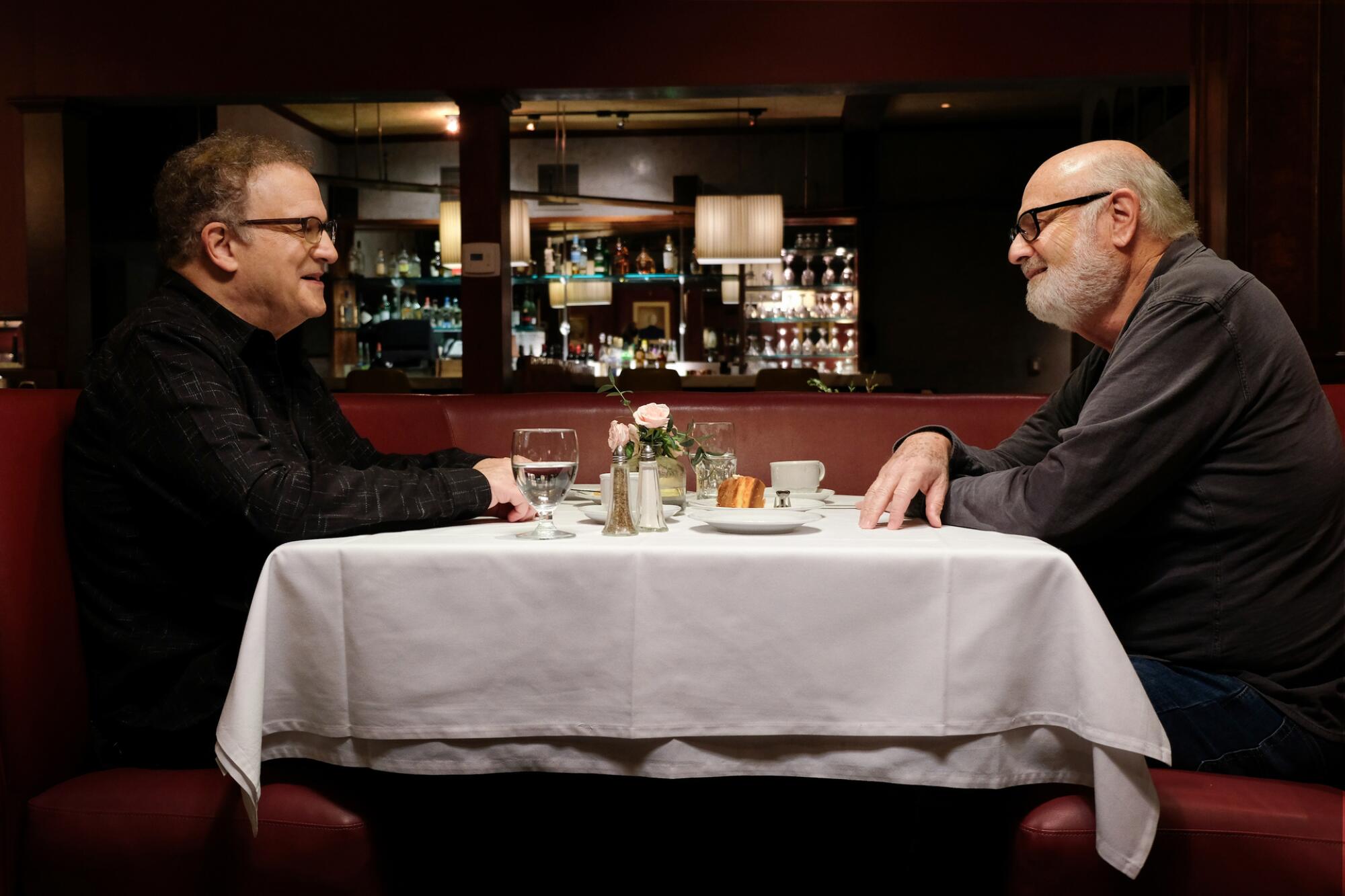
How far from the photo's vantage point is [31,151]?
663cm

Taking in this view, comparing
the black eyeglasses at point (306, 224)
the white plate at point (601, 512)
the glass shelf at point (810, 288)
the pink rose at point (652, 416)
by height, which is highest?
the glass shelf at point (810, 288)

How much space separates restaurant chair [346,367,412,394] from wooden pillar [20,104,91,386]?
179 cm

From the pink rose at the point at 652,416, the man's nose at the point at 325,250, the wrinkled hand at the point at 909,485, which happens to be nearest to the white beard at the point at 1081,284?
the wrinkled hand at the point at 909,485

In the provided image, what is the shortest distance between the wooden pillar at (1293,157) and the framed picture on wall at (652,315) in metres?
6.39

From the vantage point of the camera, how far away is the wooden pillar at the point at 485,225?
6.39 m

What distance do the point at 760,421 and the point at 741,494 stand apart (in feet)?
4.00

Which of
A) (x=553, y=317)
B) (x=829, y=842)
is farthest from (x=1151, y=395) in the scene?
(x=553, y=317)

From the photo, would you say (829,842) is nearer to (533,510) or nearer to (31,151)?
(533,510)

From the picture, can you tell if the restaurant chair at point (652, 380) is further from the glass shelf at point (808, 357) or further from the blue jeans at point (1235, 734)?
the blue jeans at point (1235, 734)

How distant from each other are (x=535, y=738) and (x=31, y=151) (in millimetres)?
7036

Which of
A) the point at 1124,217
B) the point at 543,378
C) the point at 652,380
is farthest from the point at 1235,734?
the point at 543,378

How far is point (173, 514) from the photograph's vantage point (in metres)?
1.51

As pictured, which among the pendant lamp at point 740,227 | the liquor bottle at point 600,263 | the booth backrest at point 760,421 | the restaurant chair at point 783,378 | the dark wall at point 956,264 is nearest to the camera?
the booth backrest at point 760,421

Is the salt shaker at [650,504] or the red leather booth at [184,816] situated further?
the salt shaker at [650,504]
